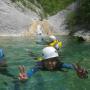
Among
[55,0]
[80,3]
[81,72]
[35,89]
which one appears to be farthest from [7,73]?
[55,0]

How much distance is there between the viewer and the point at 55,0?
5322 cm

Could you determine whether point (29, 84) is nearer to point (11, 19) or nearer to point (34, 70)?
point (34, 70)

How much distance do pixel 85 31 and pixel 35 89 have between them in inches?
884

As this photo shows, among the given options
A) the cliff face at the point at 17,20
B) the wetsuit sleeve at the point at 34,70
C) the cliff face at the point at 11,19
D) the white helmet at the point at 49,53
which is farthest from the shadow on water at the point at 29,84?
the cliff face at the point at 11,19

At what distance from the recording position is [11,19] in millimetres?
36188

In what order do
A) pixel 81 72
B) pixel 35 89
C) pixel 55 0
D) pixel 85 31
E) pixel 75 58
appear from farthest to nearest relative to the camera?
pixel 55 0, pixel 85 31, pixel 75 58, pixel 35 89, pixel 81 72

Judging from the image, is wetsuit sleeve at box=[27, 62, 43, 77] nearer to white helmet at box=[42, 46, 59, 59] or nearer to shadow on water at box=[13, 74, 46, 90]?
white helmet at box=[42, 46, 59, 59]

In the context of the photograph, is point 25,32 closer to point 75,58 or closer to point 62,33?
point 62,33

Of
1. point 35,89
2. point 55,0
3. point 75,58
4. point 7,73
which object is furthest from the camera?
point 55,0

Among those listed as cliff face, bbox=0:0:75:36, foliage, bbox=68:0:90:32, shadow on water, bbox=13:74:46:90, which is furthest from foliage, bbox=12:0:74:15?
shadow on water, bbox=13:74:46:90

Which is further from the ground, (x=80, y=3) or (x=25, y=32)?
(x=80, y=3)

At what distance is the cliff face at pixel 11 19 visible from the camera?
1357 inches

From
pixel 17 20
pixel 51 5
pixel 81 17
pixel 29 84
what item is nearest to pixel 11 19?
pixel 17 20

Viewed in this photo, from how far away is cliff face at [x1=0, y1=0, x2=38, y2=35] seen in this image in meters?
34.5
